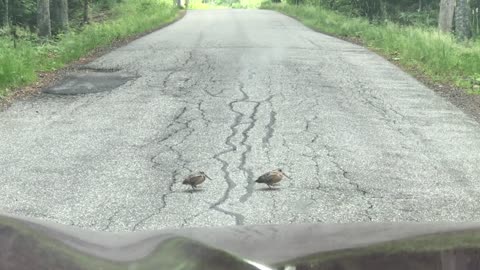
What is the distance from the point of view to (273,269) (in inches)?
45.6

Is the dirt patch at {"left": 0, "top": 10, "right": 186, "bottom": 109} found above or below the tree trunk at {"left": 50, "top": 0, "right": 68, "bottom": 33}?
below

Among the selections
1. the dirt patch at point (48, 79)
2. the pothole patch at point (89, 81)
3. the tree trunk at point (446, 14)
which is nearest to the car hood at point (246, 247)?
the dirt patch at point (48, 79)

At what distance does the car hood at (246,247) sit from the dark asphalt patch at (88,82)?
8774 mm

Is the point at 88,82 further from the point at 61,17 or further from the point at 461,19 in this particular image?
the point at 461,19

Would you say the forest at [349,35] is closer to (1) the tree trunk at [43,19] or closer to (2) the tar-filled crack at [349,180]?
(1) the tree trunk at [43,19]

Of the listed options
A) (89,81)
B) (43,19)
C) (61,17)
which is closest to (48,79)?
(89,81)

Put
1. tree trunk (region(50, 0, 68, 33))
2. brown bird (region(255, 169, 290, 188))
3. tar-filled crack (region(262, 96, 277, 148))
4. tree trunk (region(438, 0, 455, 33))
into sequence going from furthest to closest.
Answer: tree trunk (region(438, 0, 455, 33))
tree trunk (region(50, 0, 68, 33))
tar-filled crack (region(262, 96, 277, 148))
brown bird (region(255, 169, 290, 188))

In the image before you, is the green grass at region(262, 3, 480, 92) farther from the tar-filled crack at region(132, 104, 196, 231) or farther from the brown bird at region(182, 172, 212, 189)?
the brown bird at region(182, 172, 212, 189)

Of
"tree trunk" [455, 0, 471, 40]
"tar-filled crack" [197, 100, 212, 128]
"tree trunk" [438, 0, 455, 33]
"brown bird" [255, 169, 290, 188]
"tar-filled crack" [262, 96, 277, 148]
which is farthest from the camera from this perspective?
"tree trunk" [438, 0, 455, 33]

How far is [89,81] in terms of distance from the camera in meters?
10.7

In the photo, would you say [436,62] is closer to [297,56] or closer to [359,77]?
[359,77]

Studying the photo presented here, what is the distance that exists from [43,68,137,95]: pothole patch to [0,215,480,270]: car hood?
28.8ft

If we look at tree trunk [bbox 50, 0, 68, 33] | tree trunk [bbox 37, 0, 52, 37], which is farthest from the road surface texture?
tree trunk [bbox 50, 0, 68, 33]

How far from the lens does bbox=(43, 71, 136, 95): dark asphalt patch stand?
9.85 metres
